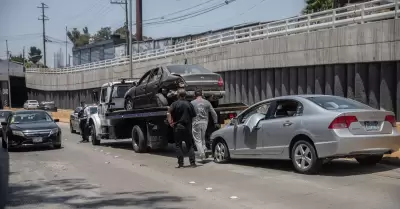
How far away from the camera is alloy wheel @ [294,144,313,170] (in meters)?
9.27

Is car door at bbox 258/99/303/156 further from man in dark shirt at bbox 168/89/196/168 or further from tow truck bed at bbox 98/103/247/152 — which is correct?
tow truck bed at bbox 98/103/247/152

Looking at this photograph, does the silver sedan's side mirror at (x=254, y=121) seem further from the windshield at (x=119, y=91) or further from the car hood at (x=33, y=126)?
the car hood at (x=33, y=126)

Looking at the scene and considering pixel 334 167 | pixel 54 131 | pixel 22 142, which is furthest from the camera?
pixel 54 131

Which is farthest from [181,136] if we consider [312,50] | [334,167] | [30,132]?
[312,50]

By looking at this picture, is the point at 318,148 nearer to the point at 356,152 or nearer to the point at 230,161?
the point at 356,152

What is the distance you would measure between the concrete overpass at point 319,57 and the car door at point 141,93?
865 cm

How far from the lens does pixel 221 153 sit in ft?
38.4

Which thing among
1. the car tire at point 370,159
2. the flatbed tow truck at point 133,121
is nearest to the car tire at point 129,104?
the flatbed tow truck at point 133,121

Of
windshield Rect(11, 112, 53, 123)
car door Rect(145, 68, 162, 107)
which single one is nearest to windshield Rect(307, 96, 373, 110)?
car door Rect(145, 68, 162, 107)

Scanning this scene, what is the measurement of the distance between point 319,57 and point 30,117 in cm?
1208

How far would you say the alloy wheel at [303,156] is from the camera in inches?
365

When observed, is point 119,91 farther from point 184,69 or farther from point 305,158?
point 305,158

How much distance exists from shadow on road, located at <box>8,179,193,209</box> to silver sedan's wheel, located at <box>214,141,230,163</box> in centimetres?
353

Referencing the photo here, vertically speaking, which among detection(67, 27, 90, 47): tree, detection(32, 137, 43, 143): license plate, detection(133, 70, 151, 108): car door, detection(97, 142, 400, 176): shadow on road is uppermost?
detection(67, 27, 90, 47): tree
